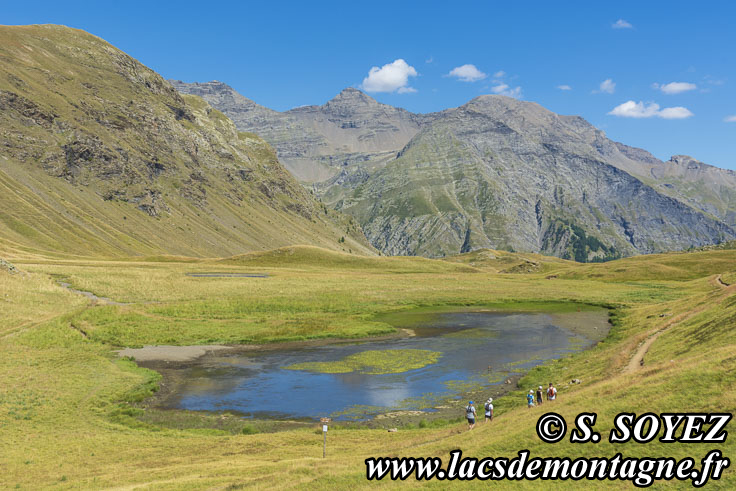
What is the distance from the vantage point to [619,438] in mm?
23984

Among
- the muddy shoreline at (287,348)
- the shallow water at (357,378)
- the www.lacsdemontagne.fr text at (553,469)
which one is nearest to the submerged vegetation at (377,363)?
the shallow water at (357,378)

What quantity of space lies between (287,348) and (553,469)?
5292cm

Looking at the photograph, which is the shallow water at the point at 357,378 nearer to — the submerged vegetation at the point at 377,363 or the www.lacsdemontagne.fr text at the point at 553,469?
the submerged vegetation at the point at 377,363

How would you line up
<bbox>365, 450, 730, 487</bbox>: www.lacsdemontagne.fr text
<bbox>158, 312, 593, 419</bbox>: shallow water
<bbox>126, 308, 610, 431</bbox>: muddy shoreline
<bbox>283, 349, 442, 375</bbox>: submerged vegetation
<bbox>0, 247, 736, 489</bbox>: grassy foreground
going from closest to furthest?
1. <bbox>365, 450, 730, 487</bbox>: www.lacsdemontagne.fr text
2. <bbox>0, 247, 736, 489</bbox>: grassy foreground
3. <bbox>126, 308, 610, 431</bbox>: muddy shoreline
4. <bbox>158, 312, 593, 419</bbox>: shallow water
5. <bbox>283, 349, 442, 375</bbox>: submerged vegetation

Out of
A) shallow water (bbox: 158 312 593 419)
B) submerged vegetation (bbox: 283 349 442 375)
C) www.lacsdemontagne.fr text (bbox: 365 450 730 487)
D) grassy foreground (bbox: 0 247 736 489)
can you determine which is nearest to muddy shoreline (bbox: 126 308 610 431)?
shallow water (bbox: 158 312 593 419)

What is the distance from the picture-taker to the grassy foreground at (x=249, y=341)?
26.5 metres

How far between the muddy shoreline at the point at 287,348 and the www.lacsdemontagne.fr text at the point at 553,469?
1528 centimetres

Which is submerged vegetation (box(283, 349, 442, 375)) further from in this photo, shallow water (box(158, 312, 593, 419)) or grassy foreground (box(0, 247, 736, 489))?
grassy foreground (box(0, 247, 736, 489))

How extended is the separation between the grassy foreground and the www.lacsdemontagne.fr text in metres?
0.68

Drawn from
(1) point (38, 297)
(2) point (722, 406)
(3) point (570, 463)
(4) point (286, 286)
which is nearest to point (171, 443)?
(3) point (570, 463)

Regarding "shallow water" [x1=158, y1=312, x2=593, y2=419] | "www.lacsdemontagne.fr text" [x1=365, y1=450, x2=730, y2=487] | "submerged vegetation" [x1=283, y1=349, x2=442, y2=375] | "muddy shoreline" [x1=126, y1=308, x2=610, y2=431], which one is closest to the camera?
"www.lacsdemontagne.fr text" [x1=365, y1=450, x2=730, y2=487]

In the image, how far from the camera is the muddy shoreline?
41.6 metres

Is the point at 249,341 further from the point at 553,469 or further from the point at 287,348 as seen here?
the point at 553,469

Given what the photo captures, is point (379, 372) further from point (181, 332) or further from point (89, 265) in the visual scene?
point (89, 265)
